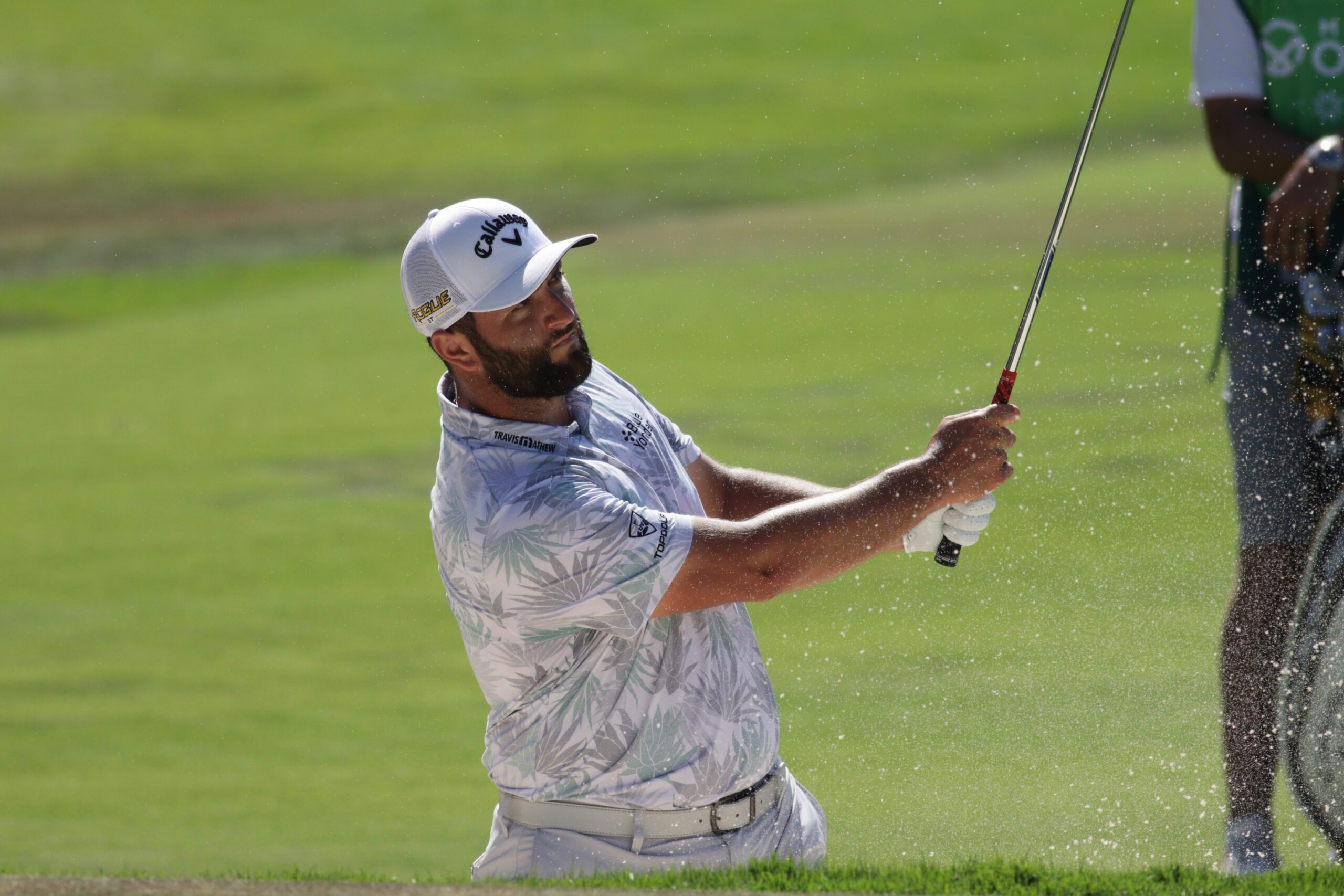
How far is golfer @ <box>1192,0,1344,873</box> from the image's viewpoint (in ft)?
11.9

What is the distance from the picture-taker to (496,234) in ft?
10.2

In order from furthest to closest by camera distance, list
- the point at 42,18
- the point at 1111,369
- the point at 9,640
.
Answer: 1. the point at 42,18
2. the point at 1111,369
3. the point at 9,640

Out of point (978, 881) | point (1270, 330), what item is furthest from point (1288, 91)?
point (978, 881)

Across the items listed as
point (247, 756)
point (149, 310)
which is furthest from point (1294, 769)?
point (149, 310)

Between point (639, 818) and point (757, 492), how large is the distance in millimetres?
848

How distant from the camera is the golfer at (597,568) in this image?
2.84 metres

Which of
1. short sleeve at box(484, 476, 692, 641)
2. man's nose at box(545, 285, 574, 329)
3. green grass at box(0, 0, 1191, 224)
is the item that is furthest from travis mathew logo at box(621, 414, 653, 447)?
green grass at box(0, 0, 1191, 224)

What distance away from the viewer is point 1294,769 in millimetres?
3576

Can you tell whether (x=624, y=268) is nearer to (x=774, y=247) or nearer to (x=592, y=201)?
(x=774, y=247)

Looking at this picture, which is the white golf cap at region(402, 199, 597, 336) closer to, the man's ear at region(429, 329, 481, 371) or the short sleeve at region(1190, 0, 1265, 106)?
the man's ear at region(429, 329, 481, 371)

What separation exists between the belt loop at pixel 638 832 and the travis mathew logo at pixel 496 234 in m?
1.02

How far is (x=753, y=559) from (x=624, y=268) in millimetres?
12211

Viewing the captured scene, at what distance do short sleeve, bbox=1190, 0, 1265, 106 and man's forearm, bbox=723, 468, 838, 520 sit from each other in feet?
4.24

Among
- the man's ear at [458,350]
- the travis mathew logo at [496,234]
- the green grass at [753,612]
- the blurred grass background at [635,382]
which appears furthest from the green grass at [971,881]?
the travis mathew logo at [496,234]
